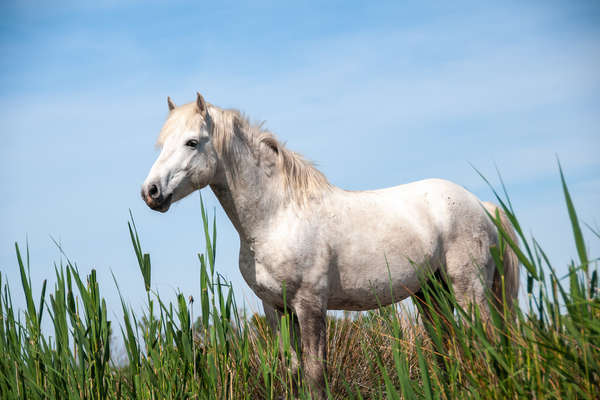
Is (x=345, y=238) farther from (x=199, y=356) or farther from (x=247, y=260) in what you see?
(x=199, y=356)

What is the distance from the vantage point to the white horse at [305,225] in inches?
138

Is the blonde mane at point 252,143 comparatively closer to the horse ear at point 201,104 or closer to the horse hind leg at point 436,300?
the horse ear at point 201,104

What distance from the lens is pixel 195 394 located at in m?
3.03

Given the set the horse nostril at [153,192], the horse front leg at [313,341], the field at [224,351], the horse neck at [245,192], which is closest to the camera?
the field at [224,351]

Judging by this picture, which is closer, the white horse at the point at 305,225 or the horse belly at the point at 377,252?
the white horse at the point at 305,225

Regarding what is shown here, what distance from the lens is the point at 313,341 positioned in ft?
11.5

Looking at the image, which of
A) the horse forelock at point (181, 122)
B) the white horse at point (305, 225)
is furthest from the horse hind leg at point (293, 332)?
the horse forelock at point (181, 122)

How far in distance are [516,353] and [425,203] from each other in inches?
83.3

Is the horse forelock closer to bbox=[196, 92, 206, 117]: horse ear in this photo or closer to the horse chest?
bbox=[196, 92, 206, 117]: horse ear

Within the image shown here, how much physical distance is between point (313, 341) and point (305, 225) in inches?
29.0

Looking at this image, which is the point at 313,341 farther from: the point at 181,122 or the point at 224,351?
the point at 181,122

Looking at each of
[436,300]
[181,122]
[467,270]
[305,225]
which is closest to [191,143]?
[181,122]

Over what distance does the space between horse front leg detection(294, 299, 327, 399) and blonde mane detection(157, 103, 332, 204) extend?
2.34 feet

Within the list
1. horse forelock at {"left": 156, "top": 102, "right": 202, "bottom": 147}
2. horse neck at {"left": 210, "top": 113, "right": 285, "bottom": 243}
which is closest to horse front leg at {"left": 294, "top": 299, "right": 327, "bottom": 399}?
horse neck at {"left": 210, "top": 113, "right": 285, "bottom": 243}
